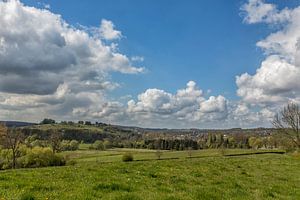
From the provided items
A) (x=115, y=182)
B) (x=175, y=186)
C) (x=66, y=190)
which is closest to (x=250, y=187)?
(x=175, y=186)

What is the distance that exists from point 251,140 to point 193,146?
30.7 m

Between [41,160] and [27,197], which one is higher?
[27,197]

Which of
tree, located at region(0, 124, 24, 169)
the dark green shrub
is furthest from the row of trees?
the dark green shrub

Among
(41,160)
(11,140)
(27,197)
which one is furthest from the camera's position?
(41,160)

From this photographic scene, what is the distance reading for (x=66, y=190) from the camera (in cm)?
1323

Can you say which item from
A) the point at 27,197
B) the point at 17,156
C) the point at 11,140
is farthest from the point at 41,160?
the point at 27,197

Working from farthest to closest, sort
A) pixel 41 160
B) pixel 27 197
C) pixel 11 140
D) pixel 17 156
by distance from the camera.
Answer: pixel 17 156 → pixel 41 160 → pixel 11 140 → pixel 27 197

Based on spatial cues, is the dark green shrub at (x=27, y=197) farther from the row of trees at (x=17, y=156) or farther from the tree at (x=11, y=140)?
the tree at (x=11, y=140)

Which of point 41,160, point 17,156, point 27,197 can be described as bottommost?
point 41,160

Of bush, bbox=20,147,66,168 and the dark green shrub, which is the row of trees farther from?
the dark green shrub

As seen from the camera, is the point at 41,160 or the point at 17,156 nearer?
the point at 41,160

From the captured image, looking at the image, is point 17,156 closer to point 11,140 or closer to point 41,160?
point 11,140

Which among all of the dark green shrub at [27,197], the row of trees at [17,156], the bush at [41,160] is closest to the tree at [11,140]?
the row of trees at [17,156]

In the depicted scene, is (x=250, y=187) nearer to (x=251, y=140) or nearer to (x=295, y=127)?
(x=295, y=127)
